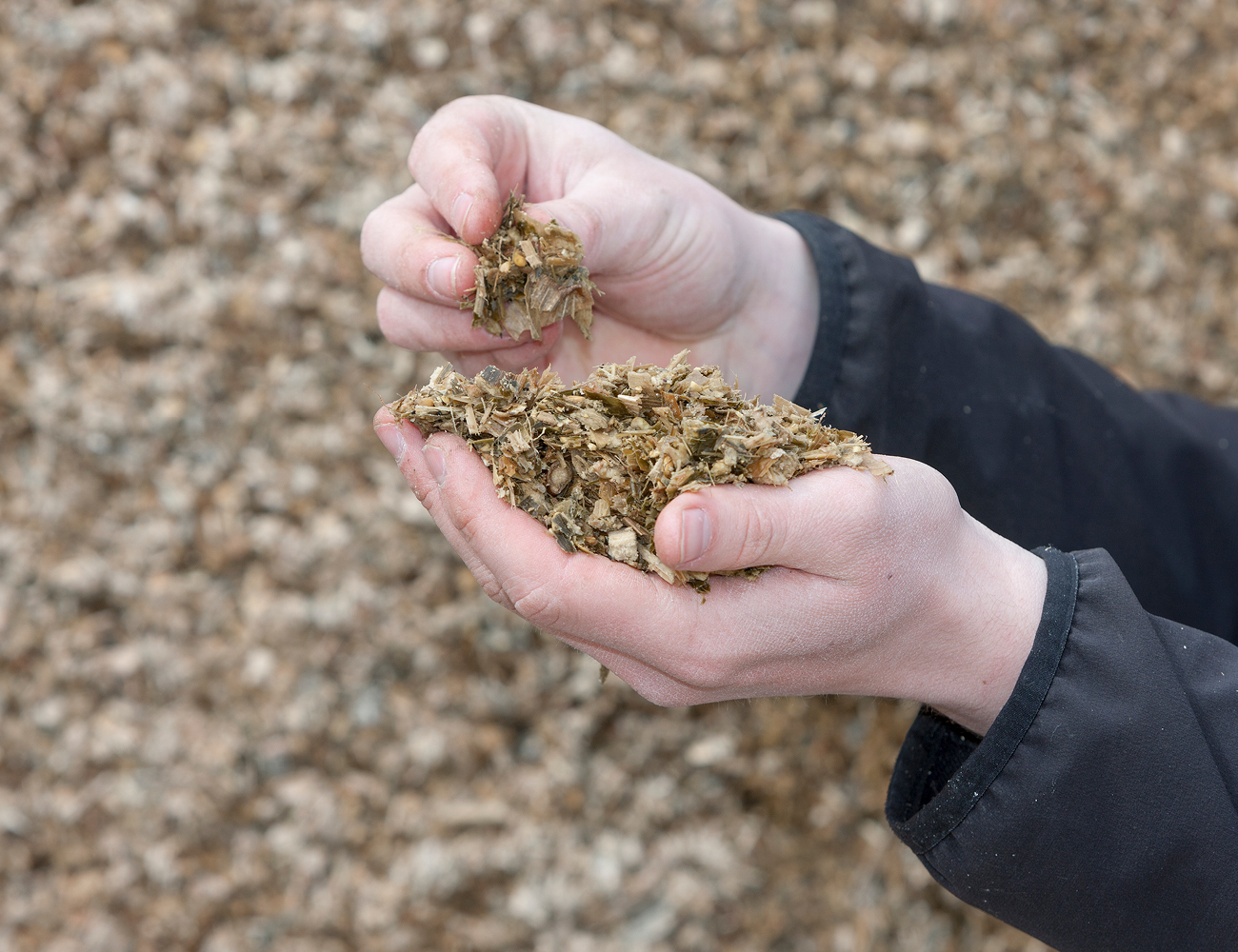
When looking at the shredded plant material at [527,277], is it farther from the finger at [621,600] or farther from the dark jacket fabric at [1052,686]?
the dark jacket fabric at [1052,686]

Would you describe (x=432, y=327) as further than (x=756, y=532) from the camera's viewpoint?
Yes

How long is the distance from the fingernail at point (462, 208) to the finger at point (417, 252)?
44mm

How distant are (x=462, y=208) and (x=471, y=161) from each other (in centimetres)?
11

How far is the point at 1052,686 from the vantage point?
124cm

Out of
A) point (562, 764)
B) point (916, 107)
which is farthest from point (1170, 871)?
point (916, 107)

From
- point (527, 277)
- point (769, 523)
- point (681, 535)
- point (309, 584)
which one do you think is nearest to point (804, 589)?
point (769, 523)

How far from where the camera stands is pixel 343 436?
2787mm

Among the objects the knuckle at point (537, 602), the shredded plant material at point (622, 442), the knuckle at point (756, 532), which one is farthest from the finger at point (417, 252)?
the knuckle at point (756, 532)

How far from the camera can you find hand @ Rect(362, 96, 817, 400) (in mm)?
1553

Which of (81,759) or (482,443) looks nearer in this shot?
(482,443)

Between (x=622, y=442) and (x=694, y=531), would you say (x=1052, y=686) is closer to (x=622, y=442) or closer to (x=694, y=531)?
A: (x=694, y=531)

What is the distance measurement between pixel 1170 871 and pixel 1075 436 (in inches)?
36.8

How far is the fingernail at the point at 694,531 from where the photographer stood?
115cm

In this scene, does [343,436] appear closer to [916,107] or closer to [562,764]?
[562,764]
